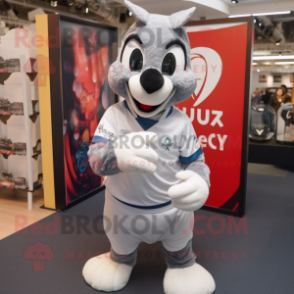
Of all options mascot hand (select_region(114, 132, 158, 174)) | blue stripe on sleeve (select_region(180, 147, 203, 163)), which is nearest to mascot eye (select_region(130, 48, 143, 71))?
mascot hand (select_region(114, 132, 158, 174))

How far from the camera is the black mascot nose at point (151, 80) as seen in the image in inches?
58.4

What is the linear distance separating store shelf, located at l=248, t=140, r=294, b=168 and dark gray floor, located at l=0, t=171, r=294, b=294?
488mm

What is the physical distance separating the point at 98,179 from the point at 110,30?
1.62m

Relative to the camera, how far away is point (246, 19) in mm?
2701

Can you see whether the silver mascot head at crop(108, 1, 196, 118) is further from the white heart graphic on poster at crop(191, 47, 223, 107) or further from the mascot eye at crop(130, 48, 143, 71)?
the white heart graphic on poster at crop(191, 47, 223, 107)

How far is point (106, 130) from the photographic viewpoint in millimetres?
1718

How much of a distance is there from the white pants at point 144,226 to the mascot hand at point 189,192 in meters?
0.29

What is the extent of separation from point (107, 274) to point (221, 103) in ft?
5.69

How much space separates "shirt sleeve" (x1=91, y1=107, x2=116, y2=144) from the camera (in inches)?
66.4

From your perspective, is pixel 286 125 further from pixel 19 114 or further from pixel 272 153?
pixel 19 114

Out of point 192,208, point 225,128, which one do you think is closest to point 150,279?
point 192,208

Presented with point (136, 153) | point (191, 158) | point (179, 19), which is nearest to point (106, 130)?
point (136, 153)

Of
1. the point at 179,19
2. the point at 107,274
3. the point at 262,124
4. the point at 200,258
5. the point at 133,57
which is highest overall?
the point at 179,19

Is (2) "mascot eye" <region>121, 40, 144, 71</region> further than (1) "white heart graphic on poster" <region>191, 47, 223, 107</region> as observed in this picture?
No
